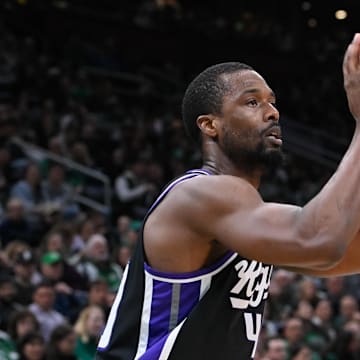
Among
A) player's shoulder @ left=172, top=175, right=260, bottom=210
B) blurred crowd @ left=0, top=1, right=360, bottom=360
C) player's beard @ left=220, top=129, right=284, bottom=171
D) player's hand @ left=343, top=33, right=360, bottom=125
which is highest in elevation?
player's hand @ left=343, top=33, right=360, bottom=125

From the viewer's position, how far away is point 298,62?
19.6 metres

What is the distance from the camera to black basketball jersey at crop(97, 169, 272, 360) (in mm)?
2947

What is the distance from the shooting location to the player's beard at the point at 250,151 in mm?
2980

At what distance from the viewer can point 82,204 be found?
11594mm

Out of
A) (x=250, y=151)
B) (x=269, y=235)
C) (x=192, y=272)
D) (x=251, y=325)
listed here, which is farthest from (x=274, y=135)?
(x=251, y=325)

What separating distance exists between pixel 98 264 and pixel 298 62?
38.1 ft

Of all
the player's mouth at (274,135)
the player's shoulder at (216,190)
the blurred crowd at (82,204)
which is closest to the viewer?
the player's shoulder at (216,190)

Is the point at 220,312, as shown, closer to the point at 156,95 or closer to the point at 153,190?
the point at 153,190

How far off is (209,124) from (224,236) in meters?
0.45

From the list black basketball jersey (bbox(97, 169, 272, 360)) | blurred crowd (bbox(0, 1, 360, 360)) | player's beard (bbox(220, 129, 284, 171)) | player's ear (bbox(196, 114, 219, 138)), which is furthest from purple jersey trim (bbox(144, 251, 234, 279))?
blurred crowd (bbox(0, 1, 360, 360))

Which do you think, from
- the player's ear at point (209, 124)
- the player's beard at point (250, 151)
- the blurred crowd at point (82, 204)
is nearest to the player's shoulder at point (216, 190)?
the player's beard at point (250, 151)

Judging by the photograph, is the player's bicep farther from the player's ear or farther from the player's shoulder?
the player's ear

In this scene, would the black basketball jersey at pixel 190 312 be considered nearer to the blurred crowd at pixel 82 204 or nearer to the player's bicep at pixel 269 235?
the player's bicep at pixel 269 235

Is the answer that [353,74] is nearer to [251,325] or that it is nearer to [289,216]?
[289,216]
